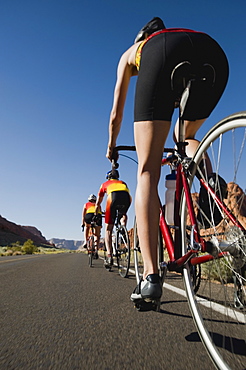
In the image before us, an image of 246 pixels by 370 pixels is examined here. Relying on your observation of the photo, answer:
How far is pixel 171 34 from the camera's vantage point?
1896mm

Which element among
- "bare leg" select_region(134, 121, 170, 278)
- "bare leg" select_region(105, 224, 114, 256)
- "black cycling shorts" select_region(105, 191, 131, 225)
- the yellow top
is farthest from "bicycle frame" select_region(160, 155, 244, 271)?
"bare leg" select_region(105, 224, 114, 256)

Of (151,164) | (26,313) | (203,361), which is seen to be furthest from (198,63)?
(26,313)

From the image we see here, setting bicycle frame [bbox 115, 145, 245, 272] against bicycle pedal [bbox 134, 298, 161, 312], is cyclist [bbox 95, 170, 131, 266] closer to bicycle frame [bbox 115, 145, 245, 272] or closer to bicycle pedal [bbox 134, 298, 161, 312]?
bicycle frame [bbox 115, 145, 245, 272]

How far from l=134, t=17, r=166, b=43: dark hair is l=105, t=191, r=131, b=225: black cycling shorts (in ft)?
14.1

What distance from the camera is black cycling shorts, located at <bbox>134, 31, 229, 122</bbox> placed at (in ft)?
6.11

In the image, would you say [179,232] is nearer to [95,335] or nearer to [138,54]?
[95,335]

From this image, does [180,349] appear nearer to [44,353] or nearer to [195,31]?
[44,353]

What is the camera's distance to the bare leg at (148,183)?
6.06 feet

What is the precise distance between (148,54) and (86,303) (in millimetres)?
2293

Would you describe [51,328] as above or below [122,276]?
below

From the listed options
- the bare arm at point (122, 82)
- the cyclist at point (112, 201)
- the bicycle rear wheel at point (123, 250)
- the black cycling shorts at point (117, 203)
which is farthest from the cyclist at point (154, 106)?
the black cycling shorts at point (117, 203)

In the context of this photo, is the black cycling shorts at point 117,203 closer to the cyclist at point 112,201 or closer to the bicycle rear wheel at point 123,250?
the cyclist at point 112,201

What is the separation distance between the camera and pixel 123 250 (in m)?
6.25

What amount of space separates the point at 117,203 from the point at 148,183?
4394 mm
